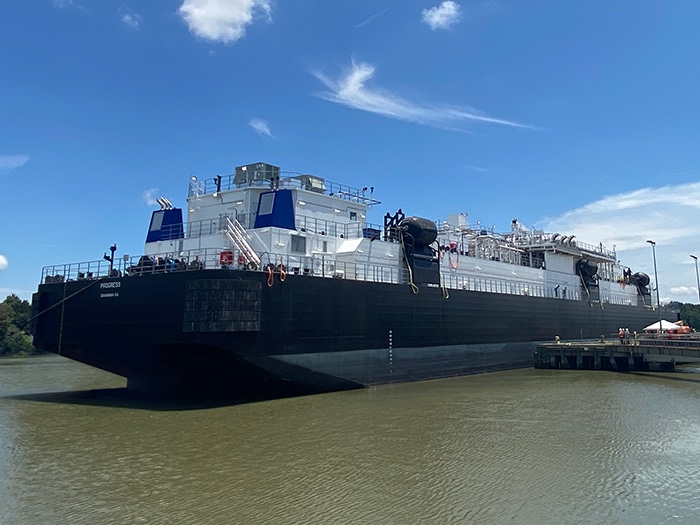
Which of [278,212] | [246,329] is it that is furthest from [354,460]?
[278,212]

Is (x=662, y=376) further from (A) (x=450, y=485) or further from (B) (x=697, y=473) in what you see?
(A) (x=450, y=485)

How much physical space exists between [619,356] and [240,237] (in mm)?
21597

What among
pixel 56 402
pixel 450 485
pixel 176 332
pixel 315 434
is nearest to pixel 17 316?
pixel 56 402

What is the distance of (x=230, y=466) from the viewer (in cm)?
1022

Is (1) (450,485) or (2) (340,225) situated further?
(2) (340,225)

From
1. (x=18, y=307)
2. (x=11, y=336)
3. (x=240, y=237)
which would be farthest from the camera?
(x=18, y=307)

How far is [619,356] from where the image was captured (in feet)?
94.6

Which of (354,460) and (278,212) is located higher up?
(278,212)

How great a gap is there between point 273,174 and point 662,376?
68.5ft

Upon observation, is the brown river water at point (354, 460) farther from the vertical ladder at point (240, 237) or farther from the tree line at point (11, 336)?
the tree line at point (11, 336)

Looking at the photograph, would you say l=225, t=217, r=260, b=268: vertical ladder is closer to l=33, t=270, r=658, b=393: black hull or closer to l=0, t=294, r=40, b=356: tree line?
l=33, t=270, r=658, b=393: black hull

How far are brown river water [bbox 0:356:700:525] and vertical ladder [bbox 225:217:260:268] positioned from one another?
16.4 ft

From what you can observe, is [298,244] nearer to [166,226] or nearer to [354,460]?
[166,226]

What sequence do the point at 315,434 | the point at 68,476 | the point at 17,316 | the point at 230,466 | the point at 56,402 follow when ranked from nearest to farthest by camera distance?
1. the point at 68,476
2. the point at 230,466
3. the point at 315,434
4. the point at 56,402
5. the point at 17,316
